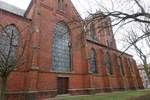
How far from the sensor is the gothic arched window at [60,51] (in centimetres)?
1903

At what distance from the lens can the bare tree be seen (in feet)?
32.2

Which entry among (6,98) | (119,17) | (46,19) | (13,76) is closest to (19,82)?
(13,76)

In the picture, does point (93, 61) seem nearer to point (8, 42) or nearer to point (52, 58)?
point (52, 58)

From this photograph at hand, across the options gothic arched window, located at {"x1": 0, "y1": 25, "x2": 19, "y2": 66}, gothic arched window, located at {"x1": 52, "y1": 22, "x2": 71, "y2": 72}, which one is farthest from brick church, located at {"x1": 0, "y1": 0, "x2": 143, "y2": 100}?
gothic arched window, located at {"x1": 0, "y1": 25, "x2": 19, "y2": 66}

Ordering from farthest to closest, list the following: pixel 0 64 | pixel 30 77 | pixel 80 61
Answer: pixel 80 61
pixel 30 77
pixel 0 64

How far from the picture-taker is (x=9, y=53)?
10562 millimetres

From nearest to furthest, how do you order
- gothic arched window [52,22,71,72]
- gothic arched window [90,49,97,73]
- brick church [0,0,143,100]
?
1. brick church [0,0,143,100]
2. gothic arched window [52,22,71,72]
3. gothic arched window [90,49,97,73]

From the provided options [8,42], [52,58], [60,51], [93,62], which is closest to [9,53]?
[8,42]

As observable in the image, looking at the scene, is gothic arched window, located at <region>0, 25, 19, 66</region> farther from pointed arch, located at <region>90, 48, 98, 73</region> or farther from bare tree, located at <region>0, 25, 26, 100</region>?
pointed arch, located at <region>90, 48, 98, 73</region>

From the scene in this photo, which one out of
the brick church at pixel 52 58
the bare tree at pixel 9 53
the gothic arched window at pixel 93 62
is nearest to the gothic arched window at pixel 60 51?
the brick church at pixel 52 58

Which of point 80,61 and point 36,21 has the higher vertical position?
point 36,21

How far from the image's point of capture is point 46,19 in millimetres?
19156

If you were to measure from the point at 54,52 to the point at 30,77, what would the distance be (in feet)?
16.6

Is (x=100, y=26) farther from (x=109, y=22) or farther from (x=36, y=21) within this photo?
(x=36, y=21)
